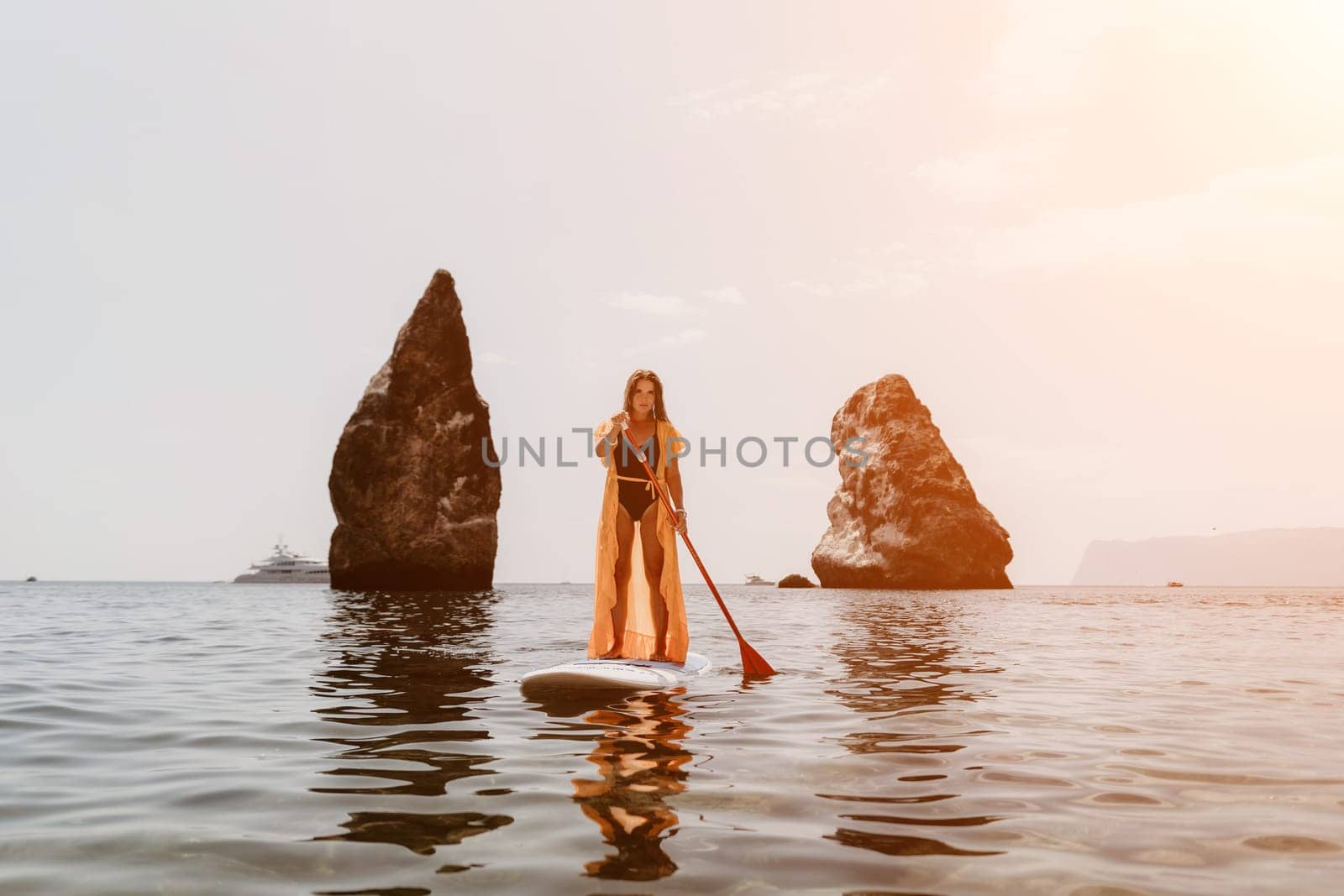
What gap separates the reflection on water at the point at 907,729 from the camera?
146 inches

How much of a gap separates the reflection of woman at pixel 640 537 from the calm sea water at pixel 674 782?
2.90ft

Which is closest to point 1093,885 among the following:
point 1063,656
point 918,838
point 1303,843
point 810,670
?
point 918,838

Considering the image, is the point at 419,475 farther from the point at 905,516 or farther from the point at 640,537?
the point at 905,516

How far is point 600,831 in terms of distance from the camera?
12.1ft

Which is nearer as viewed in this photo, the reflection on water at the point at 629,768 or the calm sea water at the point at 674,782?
the calm sea water at the point at 674,782

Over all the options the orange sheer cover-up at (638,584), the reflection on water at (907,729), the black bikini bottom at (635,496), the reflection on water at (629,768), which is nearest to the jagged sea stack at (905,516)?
the reflection on water at (907,729)

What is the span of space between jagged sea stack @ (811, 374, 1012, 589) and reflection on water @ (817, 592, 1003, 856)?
67.9 meters

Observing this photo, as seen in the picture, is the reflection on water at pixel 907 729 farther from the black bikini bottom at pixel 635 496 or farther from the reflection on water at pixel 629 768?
the black bikini bottom at pixel 635 496

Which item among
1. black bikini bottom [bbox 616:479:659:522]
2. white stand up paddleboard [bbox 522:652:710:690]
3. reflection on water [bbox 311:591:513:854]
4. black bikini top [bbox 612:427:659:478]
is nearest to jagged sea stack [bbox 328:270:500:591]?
reflection on water [bbox 311:591:513:854]

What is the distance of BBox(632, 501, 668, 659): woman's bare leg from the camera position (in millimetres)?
9430

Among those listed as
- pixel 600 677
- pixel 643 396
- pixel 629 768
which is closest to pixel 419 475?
pixel 643 396

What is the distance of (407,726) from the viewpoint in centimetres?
639

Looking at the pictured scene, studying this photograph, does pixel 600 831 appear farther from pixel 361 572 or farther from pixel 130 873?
pixel 361 572

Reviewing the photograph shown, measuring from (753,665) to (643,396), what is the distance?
3.23 m
